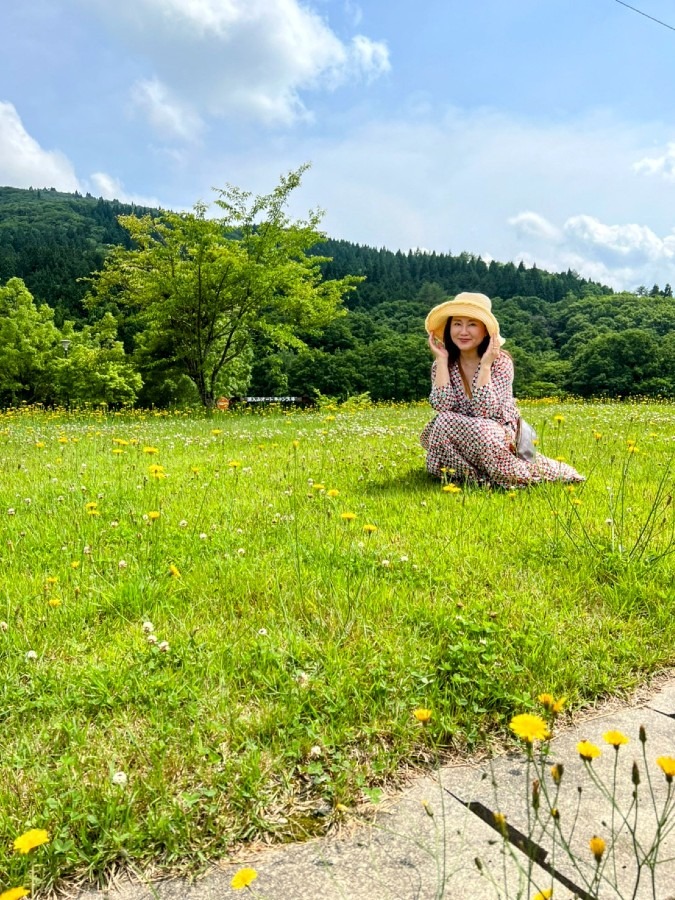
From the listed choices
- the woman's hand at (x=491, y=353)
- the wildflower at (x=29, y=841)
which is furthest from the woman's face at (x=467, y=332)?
the wildflower at (x=29, y=841)

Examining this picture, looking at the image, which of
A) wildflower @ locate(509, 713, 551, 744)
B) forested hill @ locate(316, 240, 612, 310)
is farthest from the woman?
forested hill @ locate(316, 240, 612, 310)

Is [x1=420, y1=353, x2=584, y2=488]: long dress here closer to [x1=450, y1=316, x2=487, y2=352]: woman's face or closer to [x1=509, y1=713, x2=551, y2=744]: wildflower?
[x1=450, y1=316, x2=487, y2=352]: woman's face

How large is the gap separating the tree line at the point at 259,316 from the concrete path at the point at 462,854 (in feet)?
62.4

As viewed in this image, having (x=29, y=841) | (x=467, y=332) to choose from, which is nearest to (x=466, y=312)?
(x=467, y=332)

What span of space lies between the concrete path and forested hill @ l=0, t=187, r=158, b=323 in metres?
24.4

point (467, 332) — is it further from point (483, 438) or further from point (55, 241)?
point (55, 241)

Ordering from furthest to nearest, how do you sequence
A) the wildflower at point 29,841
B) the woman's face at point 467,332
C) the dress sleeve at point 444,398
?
the dress sleeve at point 444,398
the woman's face at point 467,332
the wildflower at point 29,841

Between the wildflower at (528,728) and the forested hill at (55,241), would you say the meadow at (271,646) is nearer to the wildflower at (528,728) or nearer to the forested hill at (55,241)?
the wildflower at (528,728)

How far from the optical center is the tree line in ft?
67.2

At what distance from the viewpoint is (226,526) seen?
13.9ft

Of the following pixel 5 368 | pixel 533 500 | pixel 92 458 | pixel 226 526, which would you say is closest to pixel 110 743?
pixel 226 526

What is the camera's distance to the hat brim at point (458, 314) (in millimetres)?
5332

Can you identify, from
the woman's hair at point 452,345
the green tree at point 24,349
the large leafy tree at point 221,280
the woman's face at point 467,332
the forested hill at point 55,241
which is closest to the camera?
the woman's face at point 467,332

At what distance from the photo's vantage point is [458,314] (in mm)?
5406
